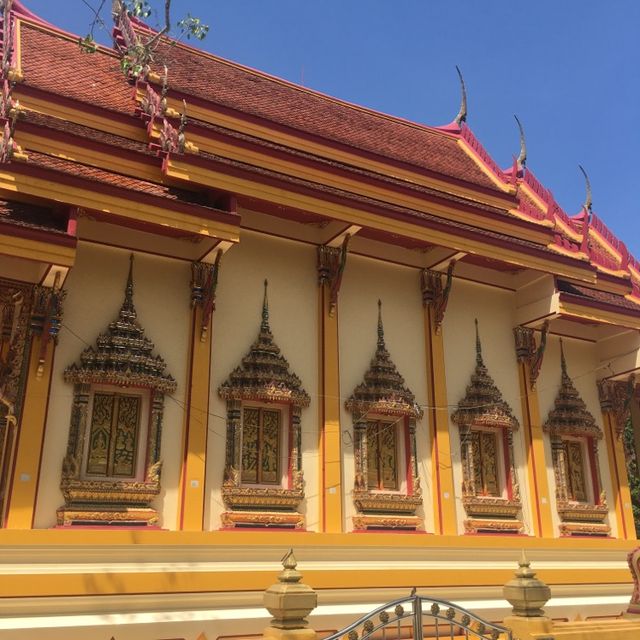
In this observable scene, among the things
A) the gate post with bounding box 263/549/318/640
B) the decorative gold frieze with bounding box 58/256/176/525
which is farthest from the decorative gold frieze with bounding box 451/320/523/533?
the gate post with bounding box 263/549/318/640

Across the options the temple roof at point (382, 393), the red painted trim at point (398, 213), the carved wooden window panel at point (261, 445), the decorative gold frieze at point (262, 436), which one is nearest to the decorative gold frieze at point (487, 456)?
the temple roof at point (382, 393)

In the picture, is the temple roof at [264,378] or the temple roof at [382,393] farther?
the temple roof at [382,393]

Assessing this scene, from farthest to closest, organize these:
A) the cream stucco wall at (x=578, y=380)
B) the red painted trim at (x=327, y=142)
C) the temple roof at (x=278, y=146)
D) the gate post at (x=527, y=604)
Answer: the cream stucco wall at (x=578, y=380)
the red painted trim at (x=327, y=142)
the temple roof at (x=278, y=146)
the gate post at (x=527, y=604)

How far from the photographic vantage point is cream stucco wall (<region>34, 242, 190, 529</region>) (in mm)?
7633

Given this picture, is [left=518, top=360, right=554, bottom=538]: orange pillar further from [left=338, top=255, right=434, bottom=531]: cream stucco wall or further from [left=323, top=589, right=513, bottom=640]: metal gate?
[left=323, top=589, right=513, bottom=640]: metal gate

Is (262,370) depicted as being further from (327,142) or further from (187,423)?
(327,142)

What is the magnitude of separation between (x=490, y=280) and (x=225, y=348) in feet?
15.9

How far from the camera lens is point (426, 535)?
30.6 feet

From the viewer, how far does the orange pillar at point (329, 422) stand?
895cm

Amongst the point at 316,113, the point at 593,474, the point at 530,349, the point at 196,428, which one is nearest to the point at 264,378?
the point at 196,428

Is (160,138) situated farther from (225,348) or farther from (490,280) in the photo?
(490,280)

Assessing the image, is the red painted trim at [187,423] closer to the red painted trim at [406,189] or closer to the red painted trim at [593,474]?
the red painted trim at [406,189]

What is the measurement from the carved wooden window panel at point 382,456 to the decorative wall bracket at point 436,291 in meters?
Answer: 1.81

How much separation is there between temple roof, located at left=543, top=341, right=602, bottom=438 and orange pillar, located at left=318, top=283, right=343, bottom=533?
400cm
